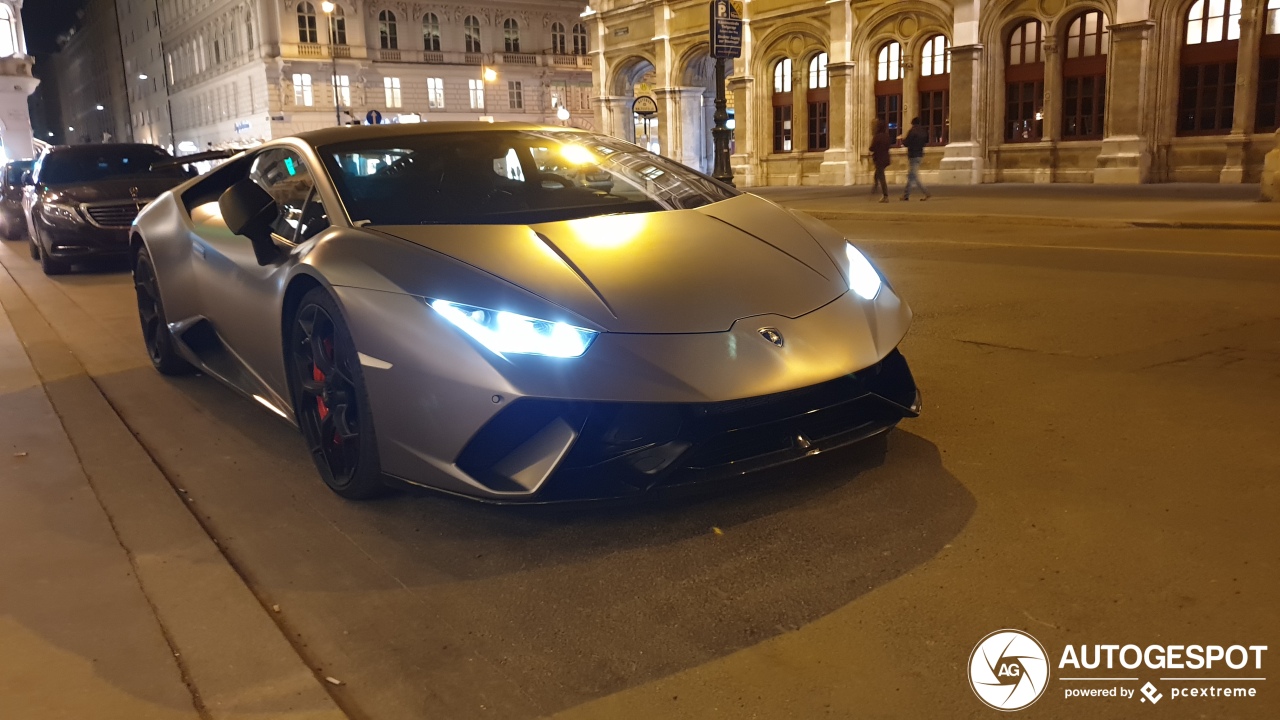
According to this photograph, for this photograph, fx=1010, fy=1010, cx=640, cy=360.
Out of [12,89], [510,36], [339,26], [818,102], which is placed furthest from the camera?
[510,36]

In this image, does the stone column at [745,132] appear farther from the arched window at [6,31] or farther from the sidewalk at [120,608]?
the arched window at [6,31]

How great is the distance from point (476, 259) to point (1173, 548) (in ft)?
7.54

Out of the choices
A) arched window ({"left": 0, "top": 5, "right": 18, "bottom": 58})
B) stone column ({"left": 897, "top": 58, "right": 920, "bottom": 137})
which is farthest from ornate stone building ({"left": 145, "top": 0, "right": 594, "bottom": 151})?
stone column ({"left": 897, "top": 58, "right": 920, "bottom": 137})

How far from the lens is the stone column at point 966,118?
84.5 ft

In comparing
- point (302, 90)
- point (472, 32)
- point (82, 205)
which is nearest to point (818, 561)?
point (82, 205)

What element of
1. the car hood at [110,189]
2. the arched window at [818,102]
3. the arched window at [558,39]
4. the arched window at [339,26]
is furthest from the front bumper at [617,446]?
the arched window at [558,39]

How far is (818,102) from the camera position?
1224 inches

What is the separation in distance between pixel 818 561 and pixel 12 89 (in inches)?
2890

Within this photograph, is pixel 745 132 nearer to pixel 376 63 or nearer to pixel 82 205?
pixel 82 205

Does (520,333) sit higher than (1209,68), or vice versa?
(1209,68)

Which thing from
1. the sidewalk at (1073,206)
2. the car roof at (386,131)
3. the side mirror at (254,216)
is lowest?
the sidewalk at (1073,206)

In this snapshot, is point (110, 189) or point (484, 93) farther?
point (484, 93)

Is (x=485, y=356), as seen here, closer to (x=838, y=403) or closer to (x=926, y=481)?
(x=838, y=403)

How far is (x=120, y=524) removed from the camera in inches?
138
